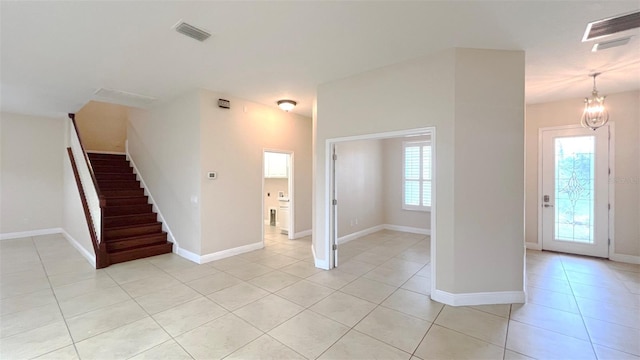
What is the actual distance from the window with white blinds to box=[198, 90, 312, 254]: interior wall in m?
3.16

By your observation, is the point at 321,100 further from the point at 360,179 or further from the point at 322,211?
the point at 360,179

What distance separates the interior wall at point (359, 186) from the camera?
5984 mm

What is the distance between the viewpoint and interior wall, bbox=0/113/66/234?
618 centimetres

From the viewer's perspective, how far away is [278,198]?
727 cm

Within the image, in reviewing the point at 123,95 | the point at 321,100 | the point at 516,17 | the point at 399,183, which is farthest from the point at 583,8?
the point at 123,95

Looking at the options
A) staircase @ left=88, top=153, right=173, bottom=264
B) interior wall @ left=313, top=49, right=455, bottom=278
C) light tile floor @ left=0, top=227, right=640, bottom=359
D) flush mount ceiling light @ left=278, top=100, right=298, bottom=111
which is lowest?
light tile floor @ left=0, top=227, right=640, bottom=359

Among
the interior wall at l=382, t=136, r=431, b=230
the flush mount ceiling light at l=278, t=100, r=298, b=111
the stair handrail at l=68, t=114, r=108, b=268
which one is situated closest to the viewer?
the stair handrail at l=68, t=114, r=108, b=268

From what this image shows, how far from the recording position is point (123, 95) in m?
4.74

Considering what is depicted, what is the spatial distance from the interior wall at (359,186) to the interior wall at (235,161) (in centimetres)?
117

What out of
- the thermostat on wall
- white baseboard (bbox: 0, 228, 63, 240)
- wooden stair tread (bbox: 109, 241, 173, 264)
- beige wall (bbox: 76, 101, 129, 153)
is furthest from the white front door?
white baseboard (bbox: 0, 228, 63, 240)

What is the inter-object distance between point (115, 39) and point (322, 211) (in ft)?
10.9

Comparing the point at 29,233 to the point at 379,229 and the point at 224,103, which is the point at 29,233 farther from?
the point at 379,229

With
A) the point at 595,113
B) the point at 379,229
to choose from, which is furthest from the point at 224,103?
the point at 595,113

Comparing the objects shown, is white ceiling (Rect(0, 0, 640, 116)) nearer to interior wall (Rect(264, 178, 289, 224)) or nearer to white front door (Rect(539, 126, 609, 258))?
white front door (Rect(539, 126, 609, 258))
